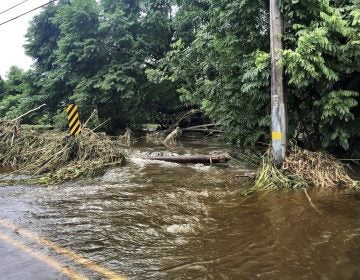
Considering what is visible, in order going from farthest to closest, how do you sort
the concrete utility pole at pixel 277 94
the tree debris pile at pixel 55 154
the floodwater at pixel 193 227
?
the tree debris pile at pixel 55 154 < the concrete utility pole at pixel 277 94 < the floodwater at pixel 193 227

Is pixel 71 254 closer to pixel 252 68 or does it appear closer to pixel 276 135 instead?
pixel 276 135

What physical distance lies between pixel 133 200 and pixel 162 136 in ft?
46.2

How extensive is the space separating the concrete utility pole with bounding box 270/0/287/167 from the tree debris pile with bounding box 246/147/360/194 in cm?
27

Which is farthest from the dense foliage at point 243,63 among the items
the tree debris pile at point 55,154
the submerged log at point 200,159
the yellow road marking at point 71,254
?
the yellow road marking at point 71,254

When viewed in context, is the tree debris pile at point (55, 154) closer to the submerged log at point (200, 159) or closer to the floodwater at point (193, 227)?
the floodwater at point (193, 227)

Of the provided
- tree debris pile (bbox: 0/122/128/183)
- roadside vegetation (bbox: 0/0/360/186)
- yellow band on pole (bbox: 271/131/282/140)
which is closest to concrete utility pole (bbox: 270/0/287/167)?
Result: yellow band on pole (bbox: 271/131/282/140)

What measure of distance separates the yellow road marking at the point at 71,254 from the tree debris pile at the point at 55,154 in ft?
12.4

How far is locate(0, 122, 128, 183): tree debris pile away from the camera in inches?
412

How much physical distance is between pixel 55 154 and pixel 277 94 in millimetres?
6336

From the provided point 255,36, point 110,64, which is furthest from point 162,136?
point 255,36

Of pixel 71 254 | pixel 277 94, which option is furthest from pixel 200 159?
pixel 71 254

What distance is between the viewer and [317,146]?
10.2 meters

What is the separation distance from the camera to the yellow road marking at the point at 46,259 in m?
4.20

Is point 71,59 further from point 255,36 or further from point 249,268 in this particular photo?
point 249,268
